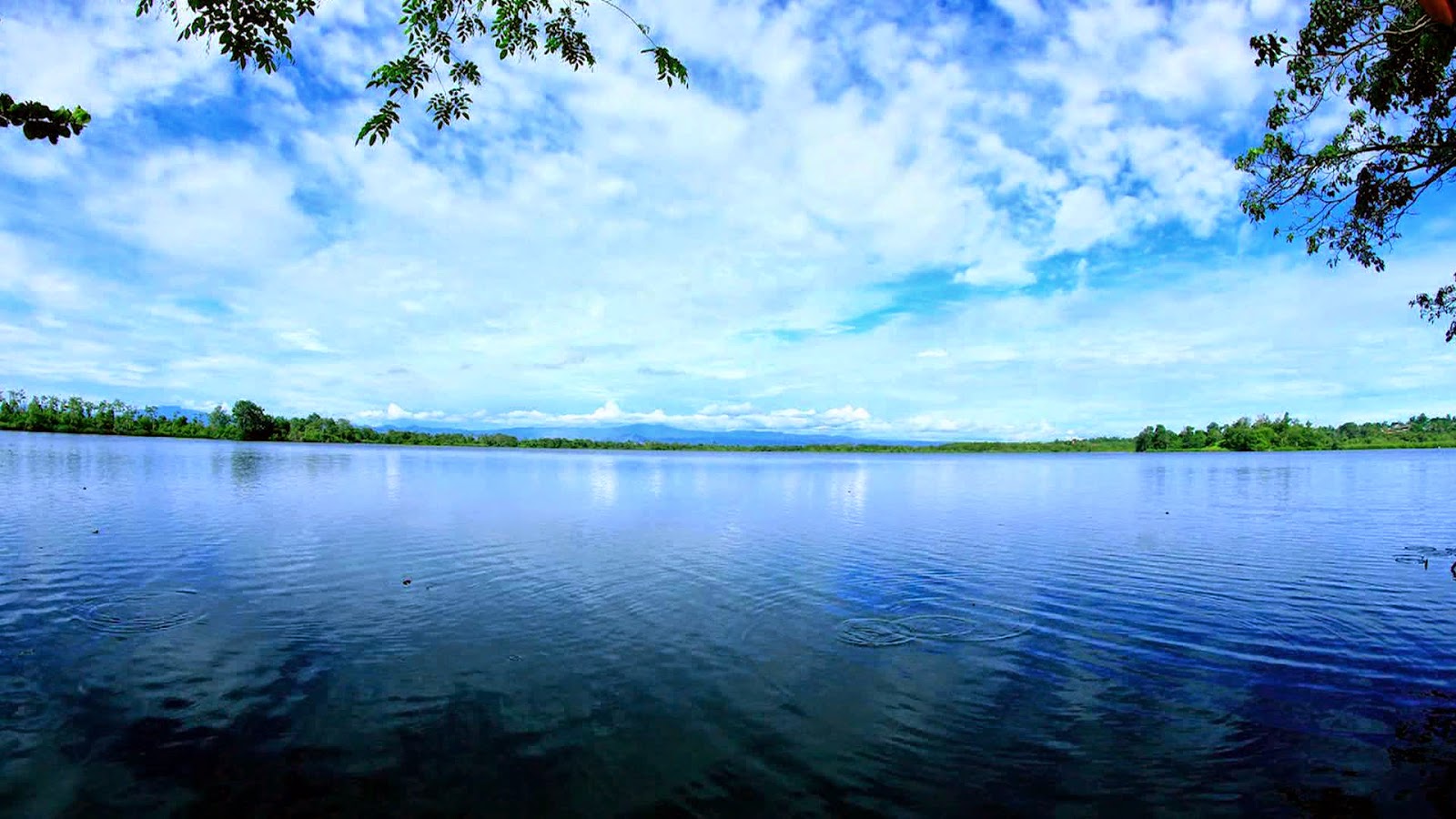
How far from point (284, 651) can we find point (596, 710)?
524cm

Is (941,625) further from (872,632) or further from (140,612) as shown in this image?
(140,612)

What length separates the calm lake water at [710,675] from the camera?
6.49 metres

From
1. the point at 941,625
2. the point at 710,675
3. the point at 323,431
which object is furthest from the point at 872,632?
the point at 323,431

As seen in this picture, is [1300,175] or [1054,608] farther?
[1054,608]

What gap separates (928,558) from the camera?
61.8 ft

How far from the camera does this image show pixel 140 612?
1186 centimetres

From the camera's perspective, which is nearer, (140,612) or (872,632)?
(872,632)

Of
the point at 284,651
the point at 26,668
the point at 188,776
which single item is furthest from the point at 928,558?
the point at 26,668

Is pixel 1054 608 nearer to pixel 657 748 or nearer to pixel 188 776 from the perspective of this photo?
pixel 657 748

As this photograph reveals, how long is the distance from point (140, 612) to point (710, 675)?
10107mm

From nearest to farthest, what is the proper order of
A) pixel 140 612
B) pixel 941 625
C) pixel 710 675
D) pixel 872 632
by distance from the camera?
pixel 710 675, pixel 872 632, pixel 140 612, pixel 941 625

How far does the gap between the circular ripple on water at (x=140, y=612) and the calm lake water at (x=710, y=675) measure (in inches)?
3.1

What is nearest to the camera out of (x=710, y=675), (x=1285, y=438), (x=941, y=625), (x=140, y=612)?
(x=710, y=675)

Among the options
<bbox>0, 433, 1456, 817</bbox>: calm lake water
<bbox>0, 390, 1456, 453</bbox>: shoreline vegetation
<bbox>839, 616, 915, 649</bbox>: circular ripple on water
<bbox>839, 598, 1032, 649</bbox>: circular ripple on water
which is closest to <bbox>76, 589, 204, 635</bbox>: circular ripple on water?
<bbox>0, 433, 1456, 817</bbox>: calm lake water
